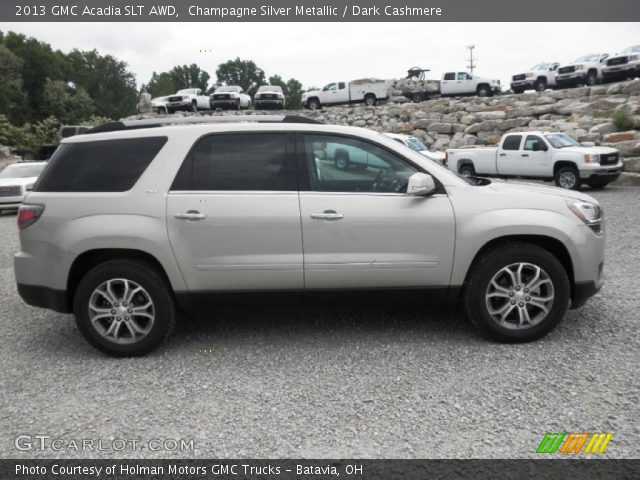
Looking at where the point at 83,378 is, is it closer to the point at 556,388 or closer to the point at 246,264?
the point at 246,264

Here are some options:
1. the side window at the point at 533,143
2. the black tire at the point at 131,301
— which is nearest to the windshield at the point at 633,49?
the side window at the point at 533,143

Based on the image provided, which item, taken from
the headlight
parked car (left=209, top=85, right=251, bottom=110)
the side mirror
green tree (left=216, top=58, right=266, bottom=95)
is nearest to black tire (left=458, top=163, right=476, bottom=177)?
the headlight

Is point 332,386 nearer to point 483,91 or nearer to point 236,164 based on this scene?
point 236,164

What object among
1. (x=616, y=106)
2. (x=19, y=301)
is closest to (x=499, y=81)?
(x=616, y=106)

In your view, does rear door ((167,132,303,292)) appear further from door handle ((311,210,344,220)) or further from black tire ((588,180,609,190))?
black tire ((588,180,609,190))

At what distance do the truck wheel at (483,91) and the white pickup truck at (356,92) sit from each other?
19.3 feet

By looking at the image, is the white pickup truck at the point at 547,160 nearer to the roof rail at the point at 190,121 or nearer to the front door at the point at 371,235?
the roof rail at the point at 190,121

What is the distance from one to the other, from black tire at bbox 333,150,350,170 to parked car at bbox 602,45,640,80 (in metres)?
29.8

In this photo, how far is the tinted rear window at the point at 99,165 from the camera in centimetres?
445

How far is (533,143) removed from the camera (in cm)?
1756

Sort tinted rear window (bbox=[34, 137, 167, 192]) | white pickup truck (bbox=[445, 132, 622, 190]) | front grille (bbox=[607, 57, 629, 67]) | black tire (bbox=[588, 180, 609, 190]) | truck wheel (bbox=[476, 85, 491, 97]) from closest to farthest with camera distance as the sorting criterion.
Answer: tinted rear window (bbox=[34, 137, 167, 192]) < white pickup truck (bbox=[445, 132, 622, 190]) < black tire (bbox=[588, 180, 609, 190]) < front grille (bbox=[607, 57, 629, 67]) < truck wheel (bbox=[476, 85, 491, 97])

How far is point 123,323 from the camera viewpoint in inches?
174

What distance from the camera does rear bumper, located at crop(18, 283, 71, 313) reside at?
439 cm

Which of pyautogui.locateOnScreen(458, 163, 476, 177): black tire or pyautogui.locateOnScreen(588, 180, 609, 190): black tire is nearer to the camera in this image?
pyautogui.locateOnScreen(588, 180, 609, 190): black tire
